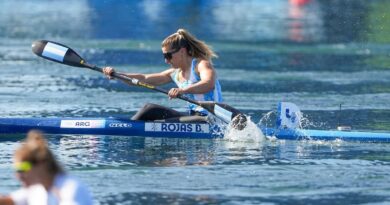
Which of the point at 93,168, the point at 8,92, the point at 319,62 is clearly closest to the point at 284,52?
the point at 319,62

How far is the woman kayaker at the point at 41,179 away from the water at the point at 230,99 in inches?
137

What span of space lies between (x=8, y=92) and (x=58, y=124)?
475 centimetres

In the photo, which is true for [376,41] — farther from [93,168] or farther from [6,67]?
[93,168]

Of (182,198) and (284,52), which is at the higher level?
(284,52)

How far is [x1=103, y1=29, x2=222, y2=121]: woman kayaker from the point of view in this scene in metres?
14.1

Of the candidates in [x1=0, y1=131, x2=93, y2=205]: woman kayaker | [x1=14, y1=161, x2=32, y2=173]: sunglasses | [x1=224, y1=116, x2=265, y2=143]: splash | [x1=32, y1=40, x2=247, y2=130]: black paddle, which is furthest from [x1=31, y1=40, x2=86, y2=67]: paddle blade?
[x1=14, y1=161, x2=32, y2=173]: sunglasses

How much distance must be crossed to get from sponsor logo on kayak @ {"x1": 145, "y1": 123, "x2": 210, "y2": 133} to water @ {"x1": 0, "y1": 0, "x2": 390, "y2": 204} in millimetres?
155

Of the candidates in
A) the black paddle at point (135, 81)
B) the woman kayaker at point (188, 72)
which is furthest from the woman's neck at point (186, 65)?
the black paddle at point (135, 81)

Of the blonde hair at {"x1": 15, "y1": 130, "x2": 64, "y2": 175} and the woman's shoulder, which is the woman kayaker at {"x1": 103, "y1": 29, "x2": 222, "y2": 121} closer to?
the woman's shoulder

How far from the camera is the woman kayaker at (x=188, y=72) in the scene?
14.1m

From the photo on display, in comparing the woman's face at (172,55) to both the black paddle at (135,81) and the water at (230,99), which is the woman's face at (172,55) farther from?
the water at (230,99)

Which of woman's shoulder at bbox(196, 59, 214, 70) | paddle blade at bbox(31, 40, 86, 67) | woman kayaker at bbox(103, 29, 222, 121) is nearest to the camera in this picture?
woman kayaker at bbox(103, 29, 222, 121)

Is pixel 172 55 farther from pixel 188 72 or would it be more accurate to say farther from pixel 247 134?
pixel 247 134

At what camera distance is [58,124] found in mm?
14281
